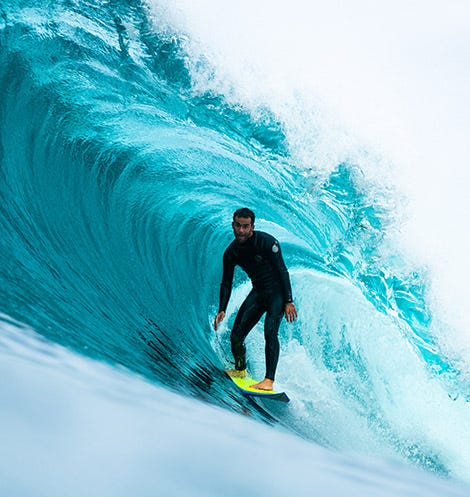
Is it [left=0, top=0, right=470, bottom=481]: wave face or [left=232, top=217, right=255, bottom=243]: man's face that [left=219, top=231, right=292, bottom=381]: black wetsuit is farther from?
[left=0, top=0, right=470, bottom=481]: wave face

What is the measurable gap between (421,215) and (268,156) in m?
2.14

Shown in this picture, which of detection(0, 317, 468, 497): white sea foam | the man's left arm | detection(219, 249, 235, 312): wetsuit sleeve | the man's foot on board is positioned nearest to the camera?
detection(0, 317, 468, 497): white sea foam

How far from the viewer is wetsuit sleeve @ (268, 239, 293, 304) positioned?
4.25 m

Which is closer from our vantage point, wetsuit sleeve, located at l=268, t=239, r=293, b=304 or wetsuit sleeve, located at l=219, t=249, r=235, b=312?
wetsuit sleeve, located at l=268, t=239, r=293, b=304

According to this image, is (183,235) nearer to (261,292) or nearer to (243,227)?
(261,292)

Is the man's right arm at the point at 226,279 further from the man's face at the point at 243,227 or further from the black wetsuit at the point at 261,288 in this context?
the man's face at the point at 243,227

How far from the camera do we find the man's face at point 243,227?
13.0 ft

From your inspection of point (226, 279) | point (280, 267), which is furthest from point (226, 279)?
point (280, 267)

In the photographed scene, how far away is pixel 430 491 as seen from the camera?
2080 mm

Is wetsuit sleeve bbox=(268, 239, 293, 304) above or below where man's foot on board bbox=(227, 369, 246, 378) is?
above

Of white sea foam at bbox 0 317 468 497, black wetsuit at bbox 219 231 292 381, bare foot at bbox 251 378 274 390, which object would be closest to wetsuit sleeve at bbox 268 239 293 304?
black wetsuit at bbox 219 231 292 381

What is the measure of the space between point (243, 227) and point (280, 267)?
1.47 ft

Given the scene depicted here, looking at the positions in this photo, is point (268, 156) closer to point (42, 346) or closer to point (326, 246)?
point (326, 246)

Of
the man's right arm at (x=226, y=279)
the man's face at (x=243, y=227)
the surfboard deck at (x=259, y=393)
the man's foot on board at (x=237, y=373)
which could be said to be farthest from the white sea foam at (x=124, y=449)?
the man's foot on board at (x=237, y=373)
